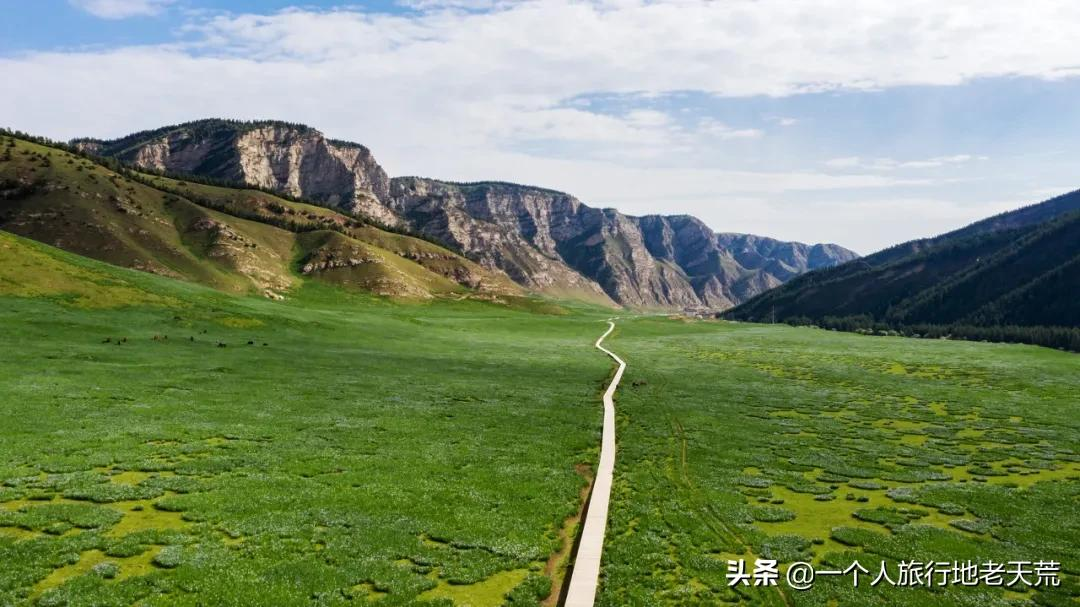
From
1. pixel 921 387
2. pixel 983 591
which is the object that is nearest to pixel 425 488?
pixel 983 591

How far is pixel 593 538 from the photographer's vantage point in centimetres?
2361

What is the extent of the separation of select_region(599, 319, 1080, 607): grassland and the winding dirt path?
506 mm

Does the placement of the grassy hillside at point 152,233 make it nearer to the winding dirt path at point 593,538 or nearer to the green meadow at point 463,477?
the green meadow at point 463,477

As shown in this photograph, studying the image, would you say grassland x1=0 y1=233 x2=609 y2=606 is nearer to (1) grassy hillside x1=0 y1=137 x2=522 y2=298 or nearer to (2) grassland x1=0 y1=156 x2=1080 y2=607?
(2) grassland x1=0 y1=156 x2=1080 y2=607

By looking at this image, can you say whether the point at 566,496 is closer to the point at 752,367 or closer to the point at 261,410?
the point at 261,410

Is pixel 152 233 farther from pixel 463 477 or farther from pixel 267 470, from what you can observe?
pixel 463 477

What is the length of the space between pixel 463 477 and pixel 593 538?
9585mm

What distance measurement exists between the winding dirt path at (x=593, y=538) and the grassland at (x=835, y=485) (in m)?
0.51

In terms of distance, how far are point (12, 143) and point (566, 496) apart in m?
240

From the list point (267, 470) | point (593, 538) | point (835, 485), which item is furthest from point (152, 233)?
point (835, 485)

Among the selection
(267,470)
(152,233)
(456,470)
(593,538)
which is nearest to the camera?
(593,538)

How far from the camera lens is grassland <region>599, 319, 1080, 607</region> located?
2055cm

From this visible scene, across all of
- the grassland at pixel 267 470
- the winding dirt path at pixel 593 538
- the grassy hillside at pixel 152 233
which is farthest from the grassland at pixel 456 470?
the grassy hillside at pixel 152 233

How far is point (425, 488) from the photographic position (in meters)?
28.5
